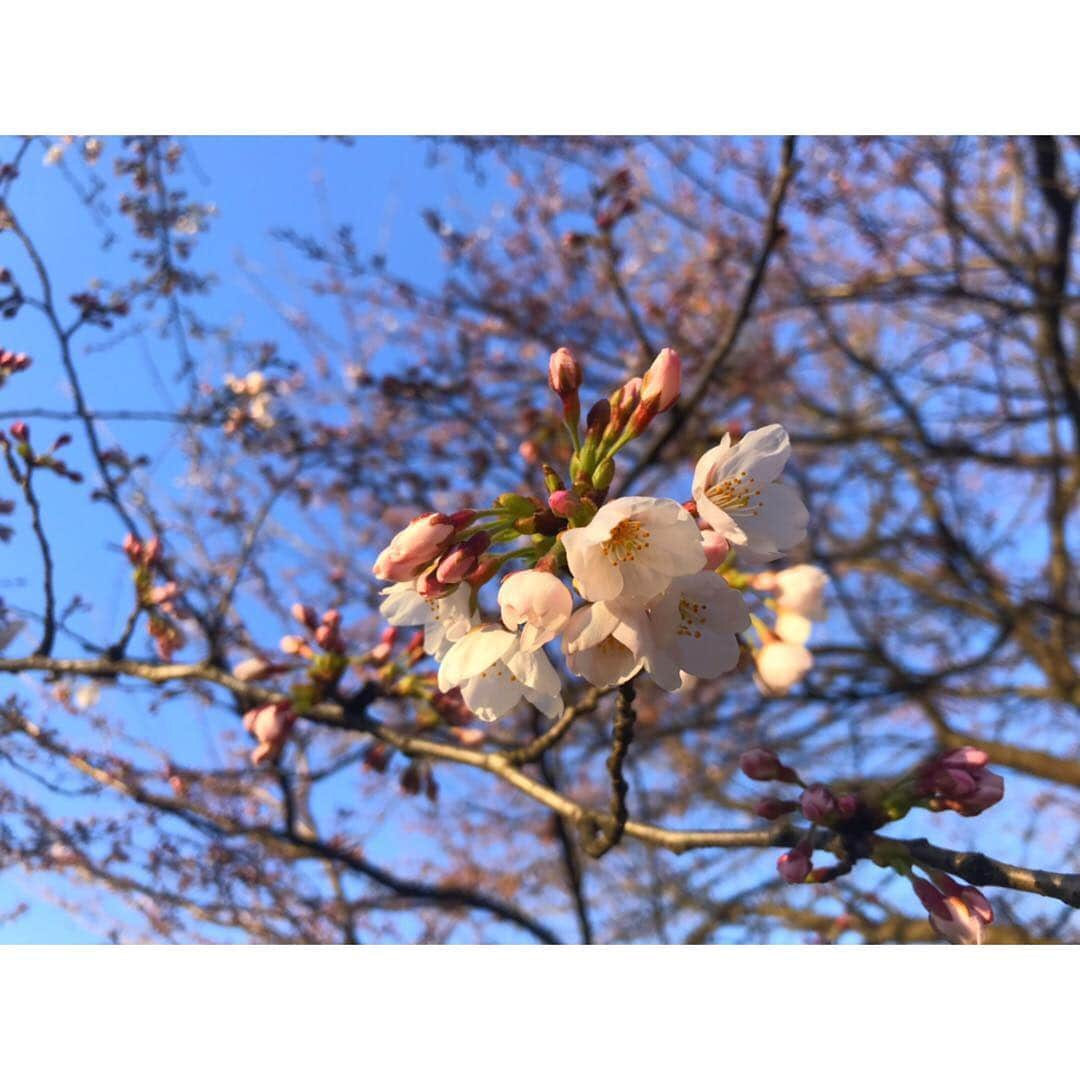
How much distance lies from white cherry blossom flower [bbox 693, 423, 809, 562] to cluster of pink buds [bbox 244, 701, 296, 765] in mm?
756

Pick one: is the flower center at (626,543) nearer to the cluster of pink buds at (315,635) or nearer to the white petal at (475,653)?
the white petal at (475,653)

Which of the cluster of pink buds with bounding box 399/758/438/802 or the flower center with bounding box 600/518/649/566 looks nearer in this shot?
the flower center with bounding box 600/518/649/566

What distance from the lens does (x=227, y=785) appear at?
2248 millimetres

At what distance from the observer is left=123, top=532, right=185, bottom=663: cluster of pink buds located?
131cm

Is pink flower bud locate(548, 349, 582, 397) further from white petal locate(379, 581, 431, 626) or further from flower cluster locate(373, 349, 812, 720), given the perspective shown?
white petal locate(379, 581, 431, 626)

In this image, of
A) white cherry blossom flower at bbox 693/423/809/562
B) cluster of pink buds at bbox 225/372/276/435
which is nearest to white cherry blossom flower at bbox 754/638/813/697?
white cherry blossom flower at bbox 693/423/809/562

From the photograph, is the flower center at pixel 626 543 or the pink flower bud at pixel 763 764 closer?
the flower center at pixel 626 543

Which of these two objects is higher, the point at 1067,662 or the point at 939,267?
the point at 939,267

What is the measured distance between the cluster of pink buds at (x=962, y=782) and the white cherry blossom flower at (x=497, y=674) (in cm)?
39

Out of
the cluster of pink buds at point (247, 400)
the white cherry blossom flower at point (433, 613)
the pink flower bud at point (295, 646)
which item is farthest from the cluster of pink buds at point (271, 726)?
the cluster of pink buds at point (247, 400)

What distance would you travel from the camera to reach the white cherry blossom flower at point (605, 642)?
53 cm

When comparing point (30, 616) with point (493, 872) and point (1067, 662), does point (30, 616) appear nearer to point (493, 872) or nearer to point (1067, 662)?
point (493, 872)
